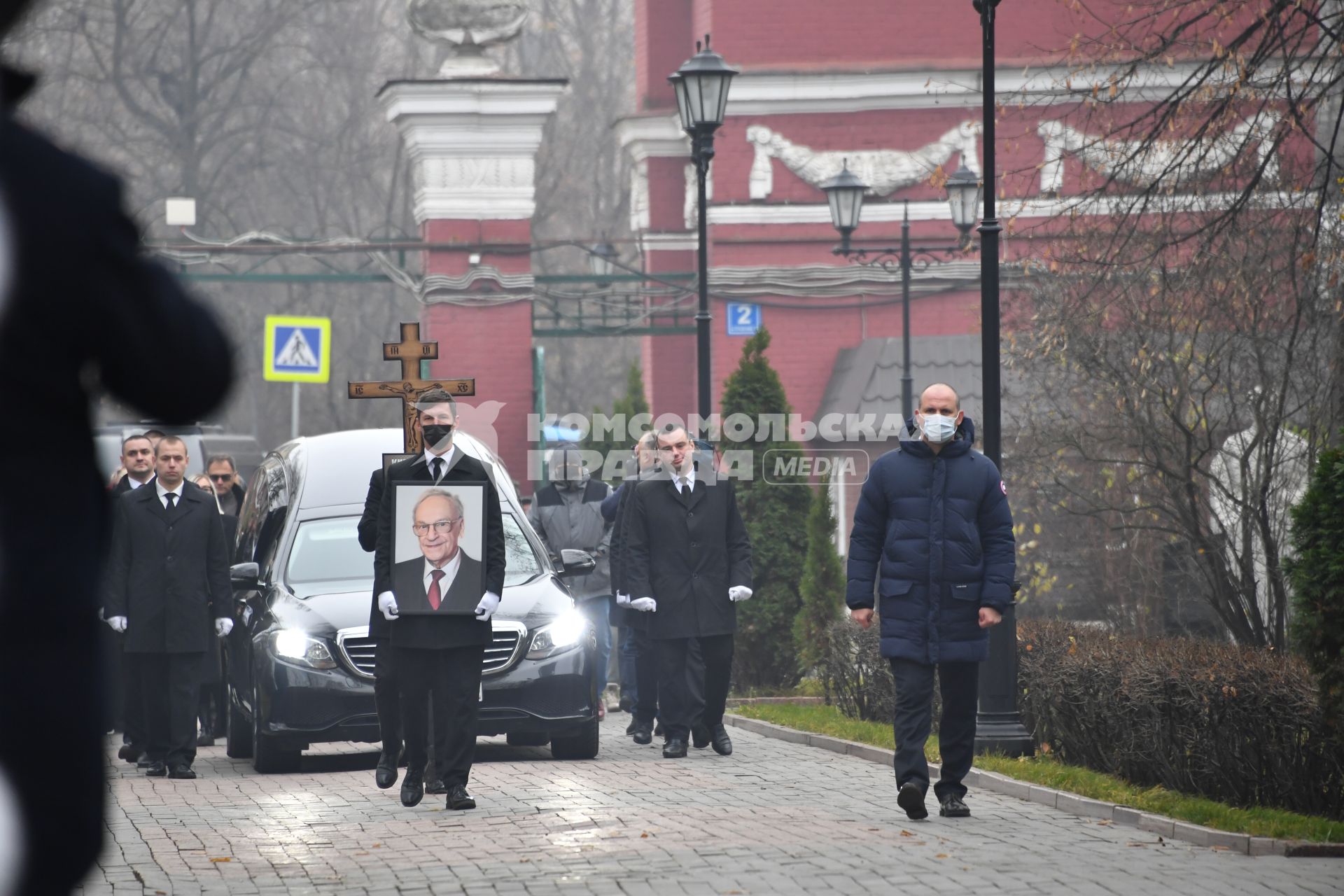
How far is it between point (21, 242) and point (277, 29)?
39.9 meters

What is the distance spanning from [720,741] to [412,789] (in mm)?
2895

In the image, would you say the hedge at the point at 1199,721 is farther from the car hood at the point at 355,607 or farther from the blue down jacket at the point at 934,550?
the car hood at the point at 355,607

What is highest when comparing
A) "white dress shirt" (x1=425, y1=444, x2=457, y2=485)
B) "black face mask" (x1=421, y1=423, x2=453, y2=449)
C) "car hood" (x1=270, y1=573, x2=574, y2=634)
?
"black face mask" (x1=421, y1=423, x2=453, y2=449)

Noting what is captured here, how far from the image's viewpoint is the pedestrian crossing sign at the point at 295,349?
2405 centimetres

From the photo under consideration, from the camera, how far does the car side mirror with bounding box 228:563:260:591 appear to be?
1207 centimetres

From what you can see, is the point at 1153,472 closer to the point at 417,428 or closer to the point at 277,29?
the point at 417,428

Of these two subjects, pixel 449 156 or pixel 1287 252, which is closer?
pixel 1287 252

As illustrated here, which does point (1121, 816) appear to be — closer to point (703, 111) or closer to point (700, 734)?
point (700, 734)

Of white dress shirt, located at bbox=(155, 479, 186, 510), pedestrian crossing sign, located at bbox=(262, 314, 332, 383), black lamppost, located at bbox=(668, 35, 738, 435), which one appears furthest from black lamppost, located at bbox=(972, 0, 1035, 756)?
pedestrian crossing sign, located at bbox=(262, 314, 332, 383)

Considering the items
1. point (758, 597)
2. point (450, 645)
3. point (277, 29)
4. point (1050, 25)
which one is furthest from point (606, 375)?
point (450, 645)

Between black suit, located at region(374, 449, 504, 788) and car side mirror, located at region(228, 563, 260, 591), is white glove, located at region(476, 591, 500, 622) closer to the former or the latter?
black suit, located at region(374, 449, 504, 788)

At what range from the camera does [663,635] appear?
39.7 ft

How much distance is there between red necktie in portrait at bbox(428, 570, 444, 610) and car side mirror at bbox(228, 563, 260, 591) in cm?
290

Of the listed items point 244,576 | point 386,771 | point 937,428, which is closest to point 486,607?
point 386,771
